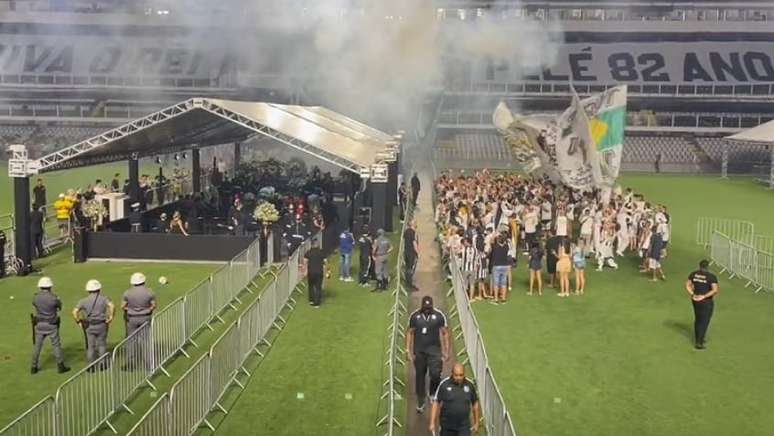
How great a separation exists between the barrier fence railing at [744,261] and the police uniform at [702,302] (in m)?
5.29

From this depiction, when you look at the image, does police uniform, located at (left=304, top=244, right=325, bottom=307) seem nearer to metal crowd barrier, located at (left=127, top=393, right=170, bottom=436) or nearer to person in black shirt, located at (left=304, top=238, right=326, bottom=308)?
person in black shirt, located at (left=304, top=238, right=326, bottom=308)

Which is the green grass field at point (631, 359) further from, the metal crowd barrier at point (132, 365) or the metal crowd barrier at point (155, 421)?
the metal crowd barrier at point (132, 365)

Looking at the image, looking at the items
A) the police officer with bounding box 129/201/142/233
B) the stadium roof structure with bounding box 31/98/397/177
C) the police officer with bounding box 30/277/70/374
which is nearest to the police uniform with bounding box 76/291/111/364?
the police officer with bounding box 30/277/70/374

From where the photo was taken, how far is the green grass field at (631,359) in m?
11.5

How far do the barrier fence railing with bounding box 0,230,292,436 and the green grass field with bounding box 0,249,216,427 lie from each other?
3.56 ft

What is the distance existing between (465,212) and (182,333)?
9.78 metres

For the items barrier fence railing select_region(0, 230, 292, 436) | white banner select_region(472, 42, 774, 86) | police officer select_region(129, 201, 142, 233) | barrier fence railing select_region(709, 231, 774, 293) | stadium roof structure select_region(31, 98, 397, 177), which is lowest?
barrier fence railing select_region(0, 230, 292, 436)

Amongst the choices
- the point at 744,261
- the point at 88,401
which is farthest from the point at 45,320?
the point at 744,261

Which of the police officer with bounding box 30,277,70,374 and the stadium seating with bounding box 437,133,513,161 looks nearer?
the police officer with bounding box 30,277,70,374

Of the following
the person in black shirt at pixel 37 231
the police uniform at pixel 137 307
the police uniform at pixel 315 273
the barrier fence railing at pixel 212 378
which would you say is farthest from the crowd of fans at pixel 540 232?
the person in black shirt at pixel 37 231

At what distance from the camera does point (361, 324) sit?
16250mm

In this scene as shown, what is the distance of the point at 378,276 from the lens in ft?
62.9

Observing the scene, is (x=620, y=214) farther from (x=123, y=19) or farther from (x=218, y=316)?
(x=123, y=19)

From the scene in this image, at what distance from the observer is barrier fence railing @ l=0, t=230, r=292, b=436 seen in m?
9.56
